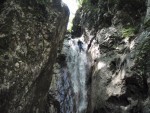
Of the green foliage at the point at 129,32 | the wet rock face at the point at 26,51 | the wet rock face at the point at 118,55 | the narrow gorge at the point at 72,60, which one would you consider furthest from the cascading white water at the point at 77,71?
the wet rock face at the point at 26,51

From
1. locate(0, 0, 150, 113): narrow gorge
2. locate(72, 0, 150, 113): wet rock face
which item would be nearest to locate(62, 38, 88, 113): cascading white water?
locate(0, 0, 150, 113): narrow gorge

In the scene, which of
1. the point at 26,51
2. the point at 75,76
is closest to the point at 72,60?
the point at 75,76

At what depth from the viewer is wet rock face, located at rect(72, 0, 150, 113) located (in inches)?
285

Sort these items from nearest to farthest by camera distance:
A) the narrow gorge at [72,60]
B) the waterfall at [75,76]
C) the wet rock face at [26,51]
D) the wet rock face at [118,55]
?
the wet rock face at [26,51]
the narrow gorge at [72,60]
the wet rock face at [118,55]
the waterfall at [75,76]

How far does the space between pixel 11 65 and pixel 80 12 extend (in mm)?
13101

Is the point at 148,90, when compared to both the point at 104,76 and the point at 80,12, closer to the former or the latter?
the point at 104,76

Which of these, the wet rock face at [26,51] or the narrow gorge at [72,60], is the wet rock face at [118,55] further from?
the wet rock face at [26,51]

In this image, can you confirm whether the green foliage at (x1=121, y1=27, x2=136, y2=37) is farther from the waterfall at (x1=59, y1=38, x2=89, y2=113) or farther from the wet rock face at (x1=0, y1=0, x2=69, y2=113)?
the wet rock face at (x1=0, y1=0, x2=69, y2=113)

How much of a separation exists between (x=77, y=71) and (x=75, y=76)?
0.38 metres

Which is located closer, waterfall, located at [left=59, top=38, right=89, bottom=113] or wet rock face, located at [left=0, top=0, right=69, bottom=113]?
wet rock face, located at [left=0, top=0, right=69, bottom=113]

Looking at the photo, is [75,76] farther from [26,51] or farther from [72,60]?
[26,51]

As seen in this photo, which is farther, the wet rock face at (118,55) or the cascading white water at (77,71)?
the cascading white water at (77,71)

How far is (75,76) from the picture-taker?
35.8ft

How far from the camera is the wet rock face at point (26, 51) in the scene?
4809 millimetres
